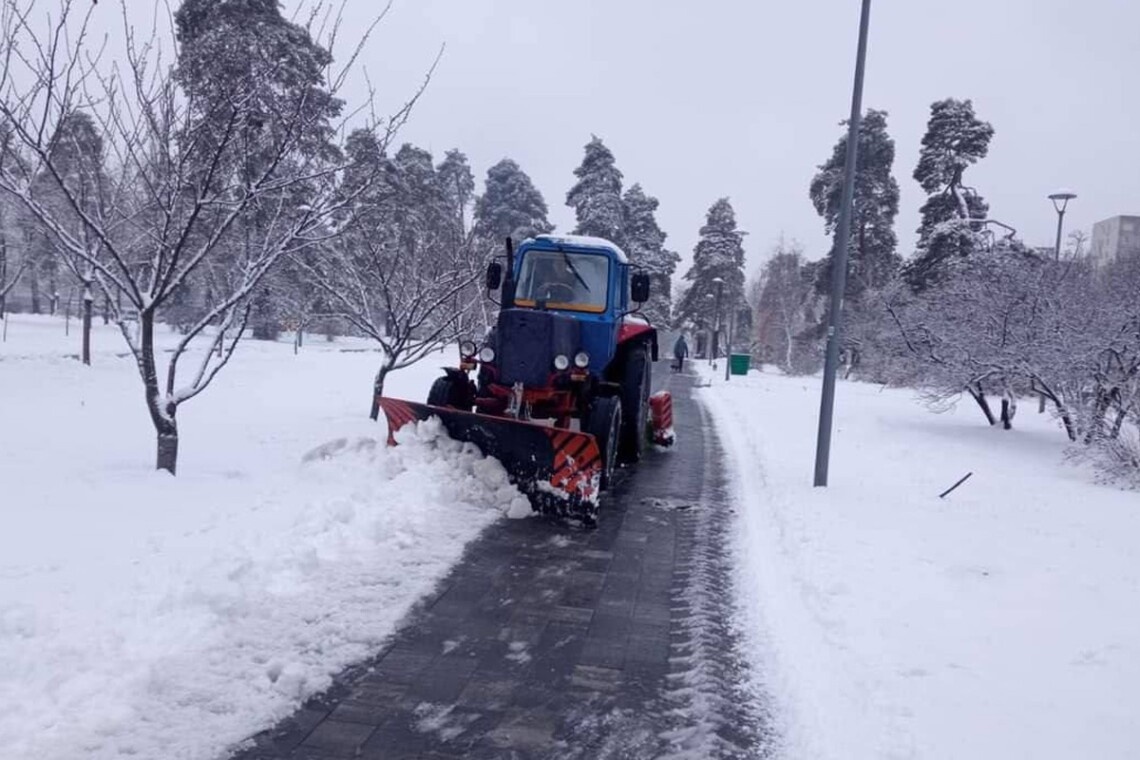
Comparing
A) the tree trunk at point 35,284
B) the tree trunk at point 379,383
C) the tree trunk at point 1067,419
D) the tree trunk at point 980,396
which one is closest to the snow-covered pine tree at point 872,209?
the tree trunk at point 980,396

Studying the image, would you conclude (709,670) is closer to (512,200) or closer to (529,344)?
(529,344)

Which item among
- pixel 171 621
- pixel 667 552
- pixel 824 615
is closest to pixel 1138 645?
pixel 824 615

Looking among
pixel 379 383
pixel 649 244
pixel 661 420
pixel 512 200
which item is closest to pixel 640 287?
pixel 661 420

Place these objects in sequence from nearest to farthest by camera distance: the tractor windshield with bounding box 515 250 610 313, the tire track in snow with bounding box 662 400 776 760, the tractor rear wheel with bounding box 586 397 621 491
A: the tire track in snow with bounding box 662 400 776 760, the tractor rear wheel with bounding box 586 397 621 491, the tractor windshield with bounding box 515 250 610 313

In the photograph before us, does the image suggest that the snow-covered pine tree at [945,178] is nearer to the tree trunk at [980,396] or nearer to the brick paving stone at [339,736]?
the tree trunk at [980,396]

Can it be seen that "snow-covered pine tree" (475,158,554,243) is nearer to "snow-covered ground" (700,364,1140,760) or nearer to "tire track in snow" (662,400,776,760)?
"snow-covered ground" (700,364,1140,760)

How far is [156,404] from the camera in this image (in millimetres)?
8227

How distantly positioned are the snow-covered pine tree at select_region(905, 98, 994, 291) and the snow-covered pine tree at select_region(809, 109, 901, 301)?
7.78m

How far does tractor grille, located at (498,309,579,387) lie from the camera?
29.0 feet

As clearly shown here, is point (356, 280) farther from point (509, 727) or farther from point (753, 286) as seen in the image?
point (753, 286)

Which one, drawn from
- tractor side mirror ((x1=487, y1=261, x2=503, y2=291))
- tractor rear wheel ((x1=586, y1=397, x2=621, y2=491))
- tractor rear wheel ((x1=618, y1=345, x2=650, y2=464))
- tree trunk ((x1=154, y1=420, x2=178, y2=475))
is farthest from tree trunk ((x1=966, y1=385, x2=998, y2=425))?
tree trunk ((x1=154, y1=420, x2=178, y2=475))

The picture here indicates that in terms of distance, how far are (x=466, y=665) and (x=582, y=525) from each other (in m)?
3.34

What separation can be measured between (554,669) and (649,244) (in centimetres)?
4526

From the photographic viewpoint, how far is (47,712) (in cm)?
361
